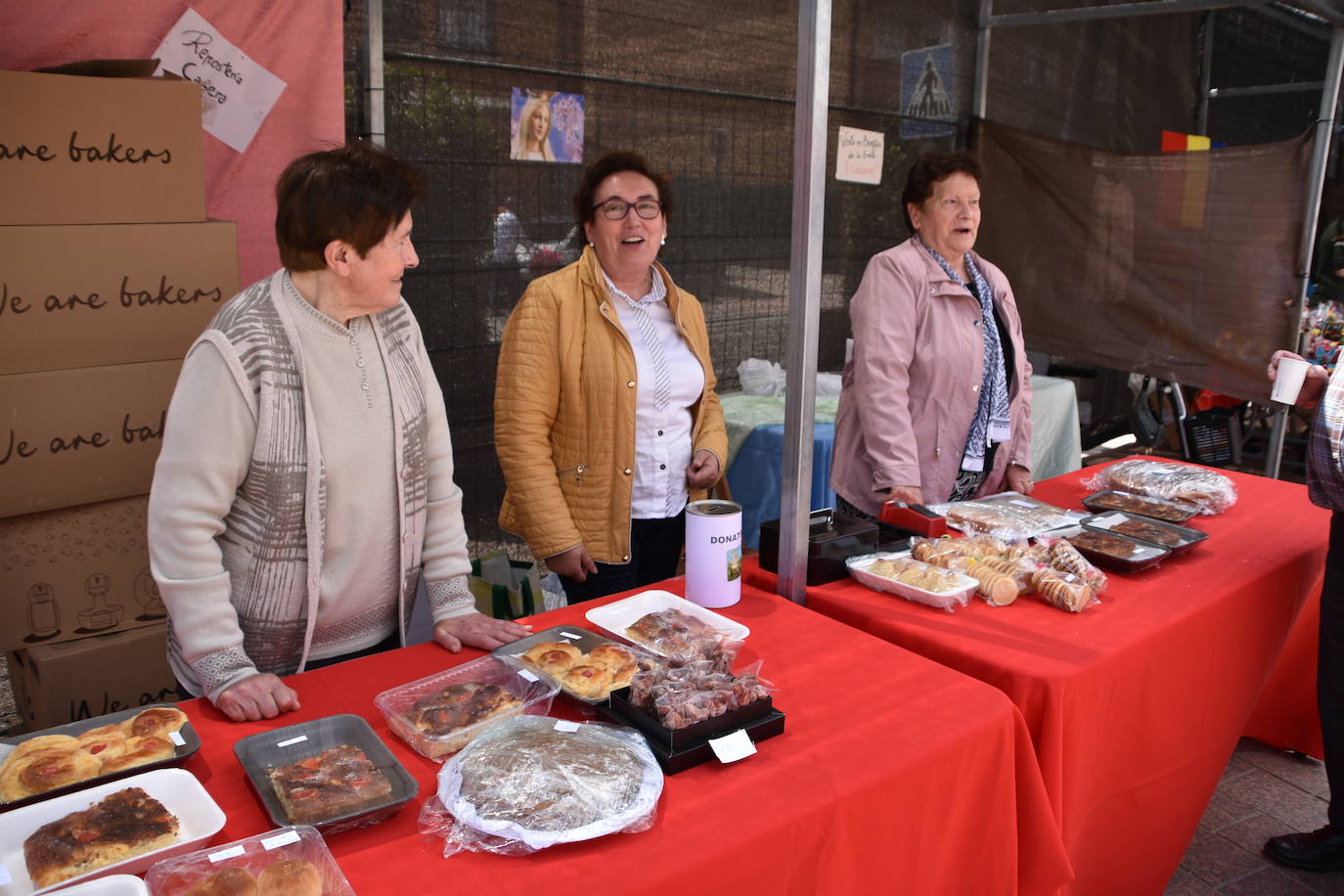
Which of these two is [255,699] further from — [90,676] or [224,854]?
[90,676]

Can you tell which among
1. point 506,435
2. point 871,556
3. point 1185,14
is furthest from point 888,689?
point 1185,14

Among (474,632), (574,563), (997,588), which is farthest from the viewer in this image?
(574,563)

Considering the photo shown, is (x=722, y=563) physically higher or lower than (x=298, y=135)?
lower

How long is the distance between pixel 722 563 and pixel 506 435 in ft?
2.57

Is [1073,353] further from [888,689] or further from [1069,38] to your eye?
[888,689]

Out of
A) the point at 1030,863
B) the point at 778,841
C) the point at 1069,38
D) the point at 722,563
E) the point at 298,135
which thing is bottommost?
the point at 1030,863

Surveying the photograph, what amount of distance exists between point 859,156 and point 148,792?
446cm

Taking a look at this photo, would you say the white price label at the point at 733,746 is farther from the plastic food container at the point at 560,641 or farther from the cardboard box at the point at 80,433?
the cardboard box at the point at 80,433

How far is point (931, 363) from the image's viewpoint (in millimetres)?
2797

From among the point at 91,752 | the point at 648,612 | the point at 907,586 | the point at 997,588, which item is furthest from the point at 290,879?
the point at 997,588

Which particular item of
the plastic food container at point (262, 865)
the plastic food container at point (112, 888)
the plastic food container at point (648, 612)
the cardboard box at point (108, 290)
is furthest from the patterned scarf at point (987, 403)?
the plastic food container at point (112, 888)

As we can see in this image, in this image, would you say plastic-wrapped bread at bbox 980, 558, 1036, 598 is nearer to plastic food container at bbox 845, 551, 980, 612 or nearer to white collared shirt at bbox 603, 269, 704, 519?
plastic food container at bbox 845, 551, 980, 612

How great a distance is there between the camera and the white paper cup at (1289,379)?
7.02ft

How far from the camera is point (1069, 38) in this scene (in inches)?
224
